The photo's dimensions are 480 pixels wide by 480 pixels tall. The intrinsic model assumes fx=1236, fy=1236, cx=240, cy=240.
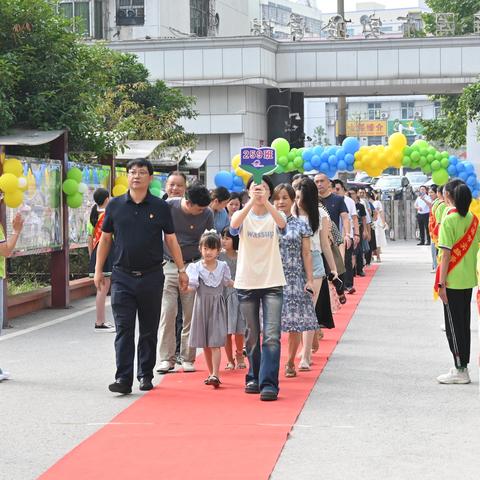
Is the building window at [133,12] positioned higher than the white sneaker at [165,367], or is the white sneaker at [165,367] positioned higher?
the building window at [133,12]

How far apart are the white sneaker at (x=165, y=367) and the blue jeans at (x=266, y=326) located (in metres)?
1.47

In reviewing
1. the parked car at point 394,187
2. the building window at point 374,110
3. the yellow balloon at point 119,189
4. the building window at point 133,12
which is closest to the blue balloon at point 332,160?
the yellow balloon at point 119,189

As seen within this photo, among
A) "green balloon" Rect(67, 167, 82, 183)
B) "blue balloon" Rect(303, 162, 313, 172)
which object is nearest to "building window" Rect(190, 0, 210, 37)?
"blue balloon" Rect(303, 162, 313, 172)

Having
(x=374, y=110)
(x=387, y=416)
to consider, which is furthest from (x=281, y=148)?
(x=374, y=110)

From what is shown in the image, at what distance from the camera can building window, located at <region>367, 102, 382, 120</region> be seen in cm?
12838

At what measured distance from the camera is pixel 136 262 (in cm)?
1017

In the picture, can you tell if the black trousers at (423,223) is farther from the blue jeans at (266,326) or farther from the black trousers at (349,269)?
the blue jeans at (266,326)

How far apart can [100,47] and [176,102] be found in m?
11.7

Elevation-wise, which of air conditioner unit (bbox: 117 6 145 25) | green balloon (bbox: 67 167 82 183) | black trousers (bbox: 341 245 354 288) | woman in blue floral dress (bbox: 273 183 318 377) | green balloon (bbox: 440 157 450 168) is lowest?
black trousers (bbox: 341 245 354 288)

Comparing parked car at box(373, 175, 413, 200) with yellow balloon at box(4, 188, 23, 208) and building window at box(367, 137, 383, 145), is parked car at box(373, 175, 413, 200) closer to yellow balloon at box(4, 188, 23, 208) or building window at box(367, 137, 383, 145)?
yellow balloon at box(4, 188, 23, 208)

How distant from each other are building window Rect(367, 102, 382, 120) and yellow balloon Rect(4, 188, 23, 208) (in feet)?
371

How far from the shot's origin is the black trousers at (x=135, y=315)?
1011cm

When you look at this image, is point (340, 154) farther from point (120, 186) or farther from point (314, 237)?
point (314, 237)

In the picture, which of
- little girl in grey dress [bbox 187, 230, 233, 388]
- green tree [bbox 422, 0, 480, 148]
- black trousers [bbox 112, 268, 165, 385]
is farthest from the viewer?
green tree [bbox 422, 0, 480, 148]
